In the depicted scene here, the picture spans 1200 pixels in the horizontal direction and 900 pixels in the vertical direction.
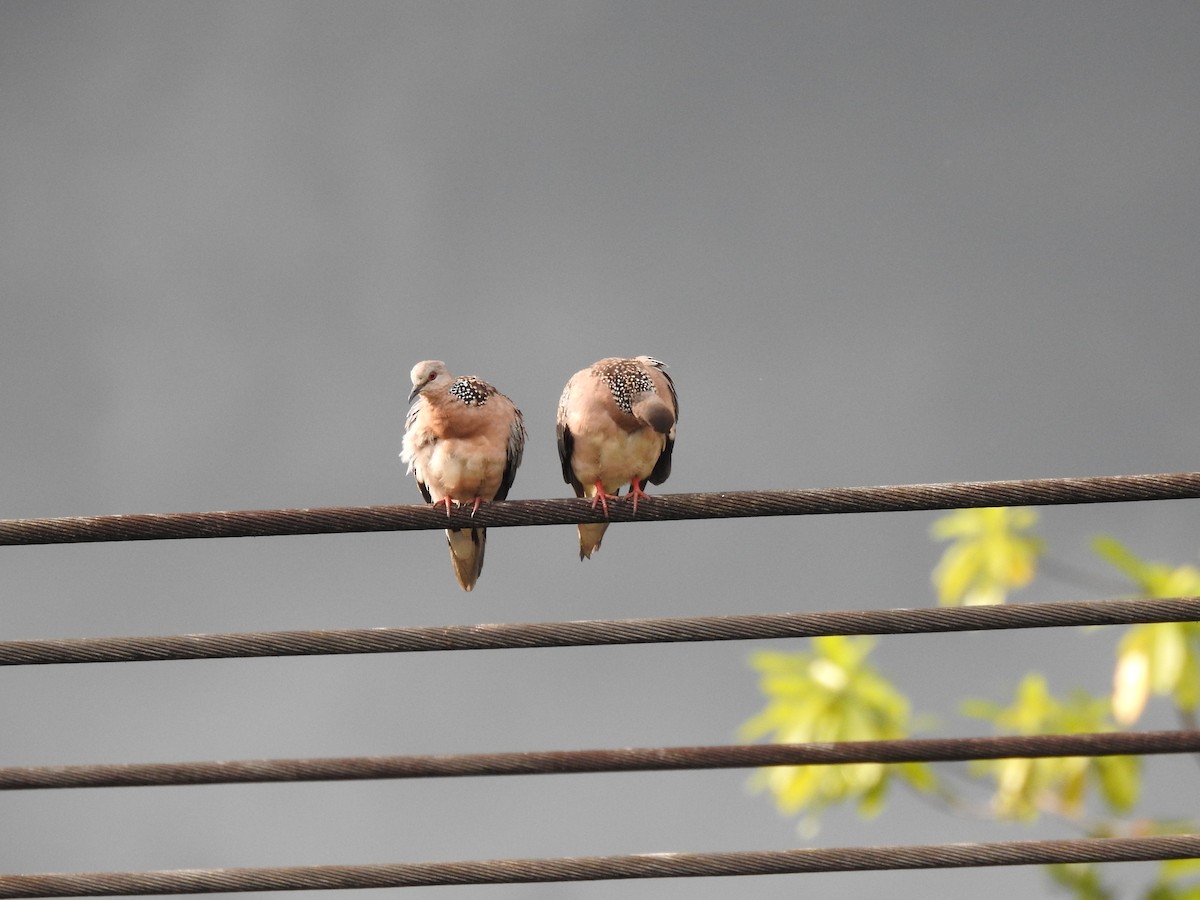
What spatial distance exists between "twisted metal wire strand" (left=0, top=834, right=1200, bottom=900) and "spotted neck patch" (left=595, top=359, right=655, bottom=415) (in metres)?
1.75

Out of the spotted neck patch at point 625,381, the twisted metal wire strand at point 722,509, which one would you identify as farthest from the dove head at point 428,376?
the twisted metal wire strand at point 722,509

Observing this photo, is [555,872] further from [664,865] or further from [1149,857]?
[1149,857]

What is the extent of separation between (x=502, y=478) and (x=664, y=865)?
1986 millimetres

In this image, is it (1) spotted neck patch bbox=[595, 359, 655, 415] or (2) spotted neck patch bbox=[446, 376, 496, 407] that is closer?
(1) spotted neck patch bbox=[595, 359, 655, 415]

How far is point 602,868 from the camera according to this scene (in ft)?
6.70

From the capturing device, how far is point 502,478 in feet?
13.0

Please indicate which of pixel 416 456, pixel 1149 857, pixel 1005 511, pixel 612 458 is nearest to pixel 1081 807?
pixel 1005 511

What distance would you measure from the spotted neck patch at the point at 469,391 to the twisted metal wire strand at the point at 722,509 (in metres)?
1.80

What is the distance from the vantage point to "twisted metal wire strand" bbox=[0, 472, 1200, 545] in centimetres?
201

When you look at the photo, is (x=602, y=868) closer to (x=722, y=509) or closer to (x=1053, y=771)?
(x=722, y=509)

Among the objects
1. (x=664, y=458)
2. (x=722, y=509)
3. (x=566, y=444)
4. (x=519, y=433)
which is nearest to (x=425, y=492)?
(x=519, y=433)

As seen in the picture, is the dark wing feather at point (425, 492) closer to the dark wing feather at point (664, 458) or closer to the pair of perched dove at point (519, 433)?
the pair of perched dove at point (519, 433)

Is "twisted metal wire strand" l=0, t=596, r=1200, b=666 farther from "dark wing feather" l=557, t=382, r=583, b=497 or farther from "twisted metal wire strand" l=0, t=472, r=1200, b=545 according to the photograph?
"dark wing feather" l=557, t=382, r=583, b=497

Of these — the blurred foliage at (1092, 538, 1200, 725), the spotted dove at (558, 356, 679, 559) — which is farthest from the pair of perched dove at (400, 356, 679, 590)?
the blurred foliage at (1092, 538, 1200, 725)
